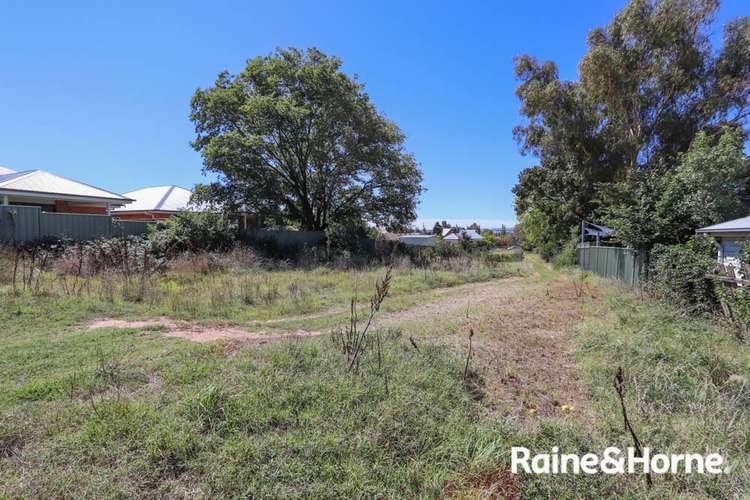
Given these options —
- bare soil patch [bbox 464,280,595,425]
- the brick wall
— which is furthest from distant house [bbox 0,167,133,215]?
bare soil patch [bbox 464,280,595,425]

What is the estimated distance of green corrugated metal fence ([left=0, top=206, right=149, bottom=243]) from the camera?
10547mm

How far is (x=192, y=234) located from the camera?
45.0ft

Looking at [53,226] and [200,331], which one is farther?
[53,226]

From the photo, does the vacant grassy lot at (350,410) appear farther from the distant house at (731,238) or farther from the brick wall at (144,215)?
the brick wall at (144,215)

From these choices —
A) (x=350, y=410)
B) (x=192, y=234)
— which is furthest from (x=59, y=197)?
(x=350, y=410)

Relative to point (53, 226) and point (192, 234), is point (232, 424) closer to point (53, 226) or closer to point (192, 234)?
point (192, 234)

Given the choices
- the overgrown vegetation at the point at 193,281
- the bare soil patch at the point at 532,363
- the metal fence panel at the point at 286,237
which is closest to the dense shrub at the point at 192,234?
the overgrown vegetation at the point at 193,281

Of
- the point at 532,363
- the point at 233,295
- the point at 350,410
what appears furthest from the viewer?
the point at 233,295

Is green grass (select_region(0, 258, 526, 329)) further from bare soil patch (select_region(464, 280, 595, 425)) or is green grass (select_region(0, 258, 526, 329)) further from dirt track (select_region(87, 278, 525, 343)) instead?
bare soil patch (select_region(464, 280, 595, 425))

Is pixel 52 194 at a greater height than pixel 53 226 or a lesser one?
greater

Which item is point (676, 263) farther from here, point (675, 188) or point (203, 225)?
point (203, 225)

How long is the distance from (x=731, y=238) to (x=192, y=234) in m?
16.4

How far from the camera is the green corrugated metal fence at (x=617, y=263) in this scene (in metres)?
9.59

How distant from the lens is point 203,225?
46.4 feet
